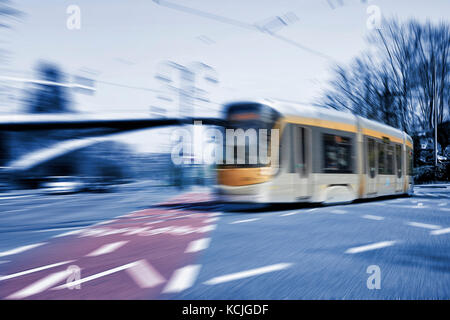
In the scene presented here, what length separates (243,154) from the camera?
32.6 feet

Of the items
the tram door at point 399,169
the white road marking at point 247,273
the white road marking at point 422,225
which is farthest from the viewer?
the tram door at point 399,169

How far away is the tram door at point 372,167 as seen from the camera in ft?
41.3

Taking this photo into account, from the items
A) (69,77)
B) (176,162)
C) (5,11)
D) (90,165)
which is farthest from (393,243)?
(90,165)

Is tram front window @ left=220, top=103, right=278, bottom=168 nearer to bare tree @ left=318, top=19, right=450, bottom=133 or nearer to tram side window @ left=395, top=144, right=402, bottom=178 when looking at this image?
tram side window @ left=395, top=144, right=402, bottom=178

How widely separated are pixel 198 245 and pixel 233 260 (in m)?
1.12

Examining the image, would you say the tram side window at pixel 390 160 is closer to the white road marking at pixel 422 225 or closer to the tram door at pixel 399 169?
the tram door at pixel 399 169

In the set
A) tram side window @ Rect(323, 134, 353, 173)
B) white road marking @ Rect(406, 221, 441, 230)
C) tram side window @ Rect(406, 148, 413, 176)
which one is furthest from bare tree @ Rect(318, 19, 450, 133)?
white road marking @ Rect(406, 221, 441, 230)

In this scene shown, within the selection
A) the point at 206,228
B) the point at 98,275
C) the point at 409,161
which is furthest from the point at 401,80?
the point at 98,275

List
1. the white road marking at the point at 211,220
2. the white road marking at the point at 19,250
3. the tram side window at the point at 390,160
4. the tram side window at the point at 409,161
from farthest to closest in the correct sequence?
1. the tram side window at the point at 409,161
2. the tram side window at the point at 390,160
3. the white road marking at the point at 211,220
4. the white road marking at the point at 19,250

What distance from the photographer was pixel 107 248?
5.51 metres

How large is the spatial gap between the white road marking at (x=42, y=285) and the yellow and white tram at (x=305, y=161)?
20.1 ft

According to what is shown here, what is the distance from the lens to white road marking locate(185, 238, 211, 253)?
5344mm

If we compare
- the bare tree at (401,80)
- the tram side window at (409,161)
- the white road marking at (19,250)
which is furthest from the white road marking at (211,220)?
the bare tree at (401,80)
